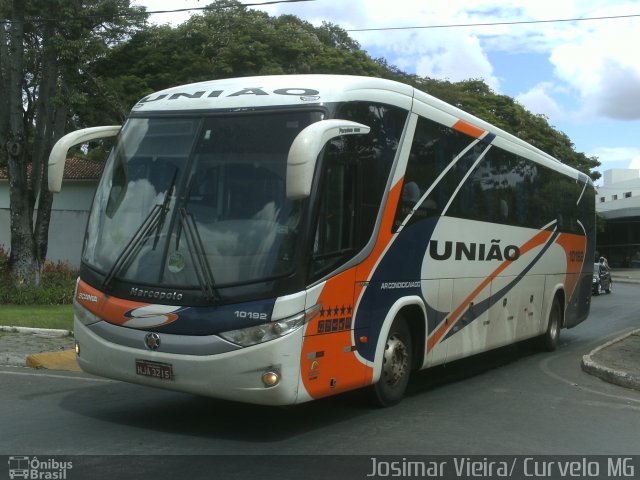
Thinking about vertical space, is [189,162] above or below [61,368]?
above

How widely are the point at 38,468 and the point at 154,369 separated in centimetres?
129

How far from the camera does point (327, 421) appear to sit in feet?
23.6

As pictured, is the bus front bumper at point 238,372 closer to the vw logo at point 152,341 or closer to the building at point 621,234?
the vw logo at point 152,341

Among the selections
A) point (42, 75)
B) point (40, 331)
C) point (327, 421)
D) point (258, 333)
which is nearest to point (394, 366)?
point (327, 421)

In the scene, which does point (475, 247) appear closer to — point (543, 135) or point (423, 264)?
point (423, 264)

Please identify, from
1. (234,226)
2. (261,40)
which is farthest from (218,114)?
(261,40)

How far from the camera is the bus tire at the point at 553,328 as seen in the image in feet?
43.8

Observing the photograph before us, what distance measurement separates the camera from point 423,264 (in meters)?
8.26

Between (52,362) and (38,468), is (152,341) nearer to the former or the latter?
(38,468)

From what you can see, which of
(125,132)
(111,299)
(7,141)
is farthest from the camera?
(7,141)

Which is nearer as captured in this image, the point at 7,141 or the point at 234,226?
the point at 234,226

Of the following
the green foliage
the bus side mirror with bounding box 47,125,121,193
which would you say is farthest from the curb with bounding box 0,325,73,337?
the bus side mirror with bounding box 47,125,121,193

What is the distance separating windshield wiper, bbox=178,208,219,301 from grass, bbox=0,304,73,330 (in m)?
7.78

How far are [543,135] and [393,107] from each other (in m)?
37.7
